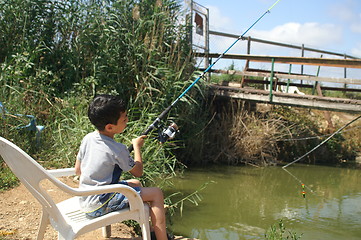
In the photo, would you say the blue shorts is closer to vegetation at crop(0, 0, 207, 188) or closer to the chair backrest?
the chair backrest

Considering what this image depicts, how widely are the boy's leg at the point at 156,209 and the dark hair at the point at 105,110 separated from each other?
1.55ft

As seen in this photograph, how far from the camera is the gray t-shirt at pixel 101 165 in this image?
2.49 metres

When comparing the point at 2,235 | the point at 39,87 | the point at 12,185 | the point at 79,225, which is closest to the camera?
the point at 79,225

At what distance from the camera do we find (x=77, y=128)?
204 inches

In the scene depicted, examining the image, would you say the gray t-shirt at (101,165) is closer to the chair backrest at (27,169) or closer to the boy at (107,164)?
the boy at (107,164)

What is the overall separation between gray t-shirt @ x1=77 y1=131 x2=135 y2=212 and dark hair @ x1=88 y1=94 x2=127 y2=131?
0.34 ft

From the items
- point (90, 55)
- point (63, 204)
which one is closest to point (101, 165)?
point (63, 204)

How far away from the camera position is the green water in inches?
185

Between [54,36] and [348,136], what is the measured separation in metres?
7.33

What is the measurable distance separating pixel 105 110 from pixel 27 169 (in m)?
0.58

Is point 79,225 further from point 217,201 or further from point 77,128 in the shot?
point 217,201

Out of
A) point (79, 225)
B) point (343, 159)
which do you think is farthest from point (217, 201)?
point (343, 159)

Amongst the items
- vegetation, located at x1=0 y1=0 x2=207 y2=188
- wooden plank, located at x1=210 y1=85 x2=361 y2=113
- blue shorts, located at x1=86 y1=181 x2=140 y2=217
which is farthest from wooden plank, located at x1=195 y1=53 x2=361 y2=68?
blue shorts, located at x1=86 y1=181 x2=140 y2=217

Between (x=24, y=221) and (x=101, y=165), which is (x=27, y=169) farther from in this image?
(x=24, y=221)
